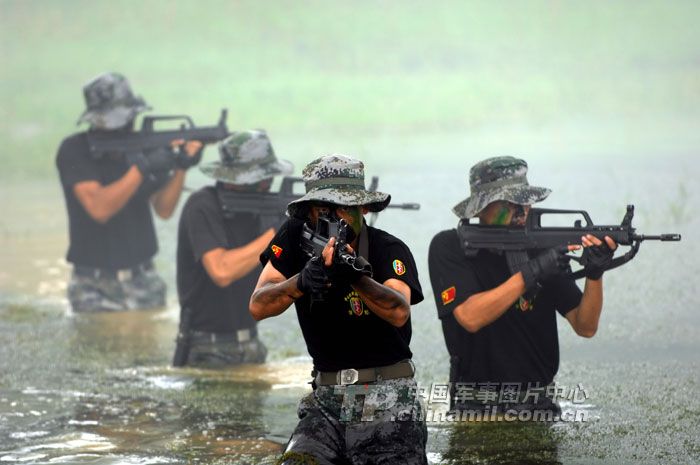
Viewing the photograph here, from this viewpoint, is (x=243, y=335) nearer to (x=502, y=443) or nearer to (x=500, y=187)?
(x=500, y=187)

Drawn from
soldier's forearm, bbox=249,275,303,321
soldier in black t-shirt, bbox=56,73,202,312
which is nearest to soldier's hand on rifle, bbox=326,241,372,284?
soldier's forearm, bbox=249,275,303,321

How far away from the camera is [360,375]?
5.58 m

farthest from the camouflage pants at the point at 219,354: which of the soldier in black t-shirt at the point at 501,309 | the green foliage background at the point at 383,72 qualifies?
the green foliage background at the point at 383,72

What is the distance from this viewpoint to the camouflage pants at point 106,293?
481 inches

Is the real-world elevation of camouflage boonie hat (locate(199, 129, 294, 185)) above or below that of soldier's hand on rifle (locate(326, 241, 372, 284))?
above

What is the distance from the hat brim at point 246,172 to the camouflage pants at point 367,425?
13.0 feet

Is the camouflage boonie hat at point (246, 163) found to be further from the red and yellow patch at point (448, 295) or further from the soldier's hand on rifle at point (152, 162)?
the red and yellow patch at point (448, 295)

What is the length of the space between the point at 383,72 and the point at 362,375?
19553 mm

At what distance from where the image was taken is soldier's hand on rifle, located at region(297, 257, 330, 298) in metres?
5.04

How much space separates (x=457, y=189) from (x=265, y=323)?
6.37m

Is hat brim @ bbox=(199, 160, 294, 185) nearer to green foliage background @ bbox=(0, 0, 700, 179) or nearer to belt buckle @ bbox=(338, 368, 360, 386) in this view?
belt buckle @ bbox=(338, 368, 360, 386)

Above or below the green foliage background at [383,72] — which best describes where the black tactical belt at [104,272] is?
below

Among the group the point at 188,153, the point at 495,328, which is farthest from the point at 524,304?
the point at 188,153

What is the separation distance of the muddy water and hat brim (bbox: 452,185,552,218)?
3.81 ft
